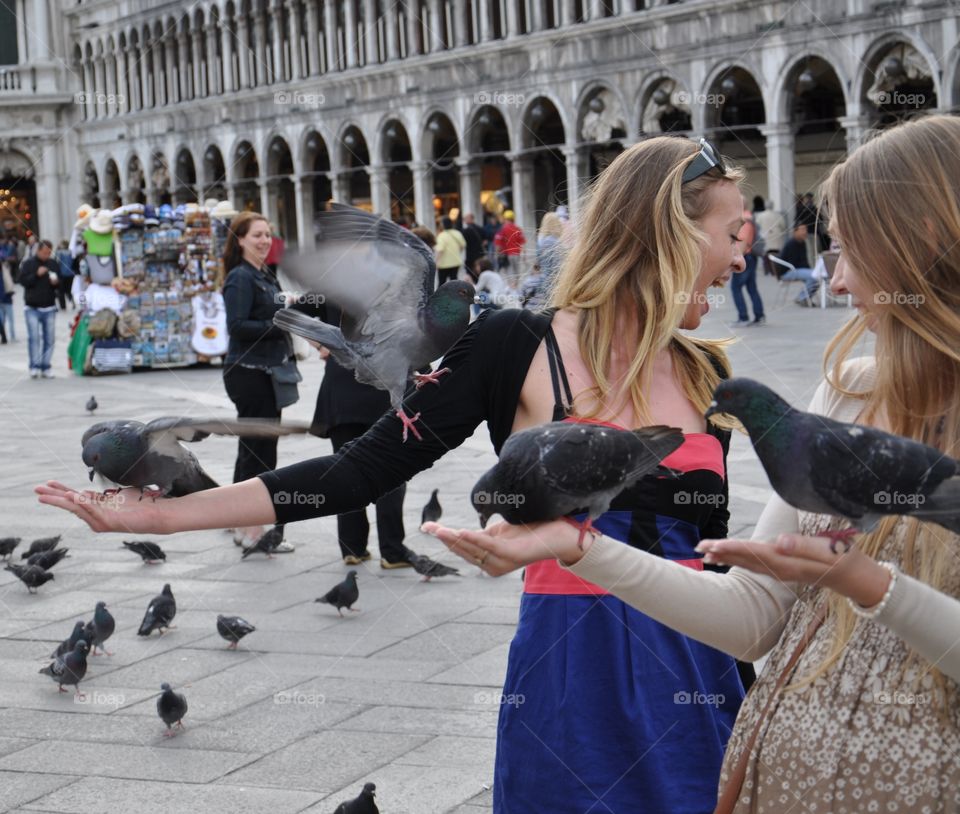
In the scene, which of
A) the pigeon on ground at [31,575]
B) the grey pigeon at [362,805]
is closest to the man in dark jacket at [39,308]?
the pigeon on ground at [31,575]

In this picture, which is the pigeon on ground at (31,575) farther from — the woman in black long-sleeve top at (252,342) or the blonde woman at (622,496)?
the blonde woman at (622,496)

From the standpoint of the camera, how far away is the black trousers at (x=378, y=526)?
20.0 ft

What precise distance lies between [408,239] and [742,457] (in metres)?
5.06

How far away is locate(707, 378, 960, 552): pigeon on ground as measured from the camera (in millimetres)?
1426

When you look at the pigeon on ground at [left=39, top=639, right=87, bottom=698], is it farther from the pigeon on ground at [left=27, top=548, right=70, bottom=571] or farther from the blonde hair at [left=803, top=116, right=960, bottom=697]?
the blonde hair at [left=803, top=116, right=960, bottom=697]

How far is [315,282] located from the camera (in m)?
3.39

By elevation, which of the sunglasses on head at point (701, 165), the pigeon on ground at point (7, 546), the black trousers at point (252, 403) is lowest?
the pigeon on ground at point (7, 546)

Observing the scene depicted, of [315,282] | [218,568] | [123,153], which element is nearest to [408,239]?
[315,282]

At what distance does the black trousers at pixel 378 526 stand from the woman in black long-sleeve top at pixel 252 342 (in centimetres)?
52

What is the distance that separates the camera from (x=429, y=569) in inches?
228

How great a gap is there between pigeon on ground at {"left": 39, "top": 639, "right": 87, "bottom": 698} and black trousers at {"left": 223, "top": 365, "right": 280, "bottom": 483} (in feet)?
7.24

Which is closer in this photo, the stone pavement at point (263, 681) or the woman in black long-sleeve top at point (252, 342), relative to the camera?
the stone pavement at point (263, 681)

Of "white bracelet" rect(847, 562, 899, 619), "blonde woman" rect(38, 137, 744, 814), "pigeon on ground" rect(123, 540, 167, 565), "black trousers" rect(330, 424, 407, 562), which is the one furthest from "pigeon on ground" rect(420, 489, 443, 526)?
"white bracelet" rect(847, 562, 899, 619)

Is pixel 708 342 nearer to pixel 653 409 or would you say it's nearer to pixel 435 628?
pixel 653 409
